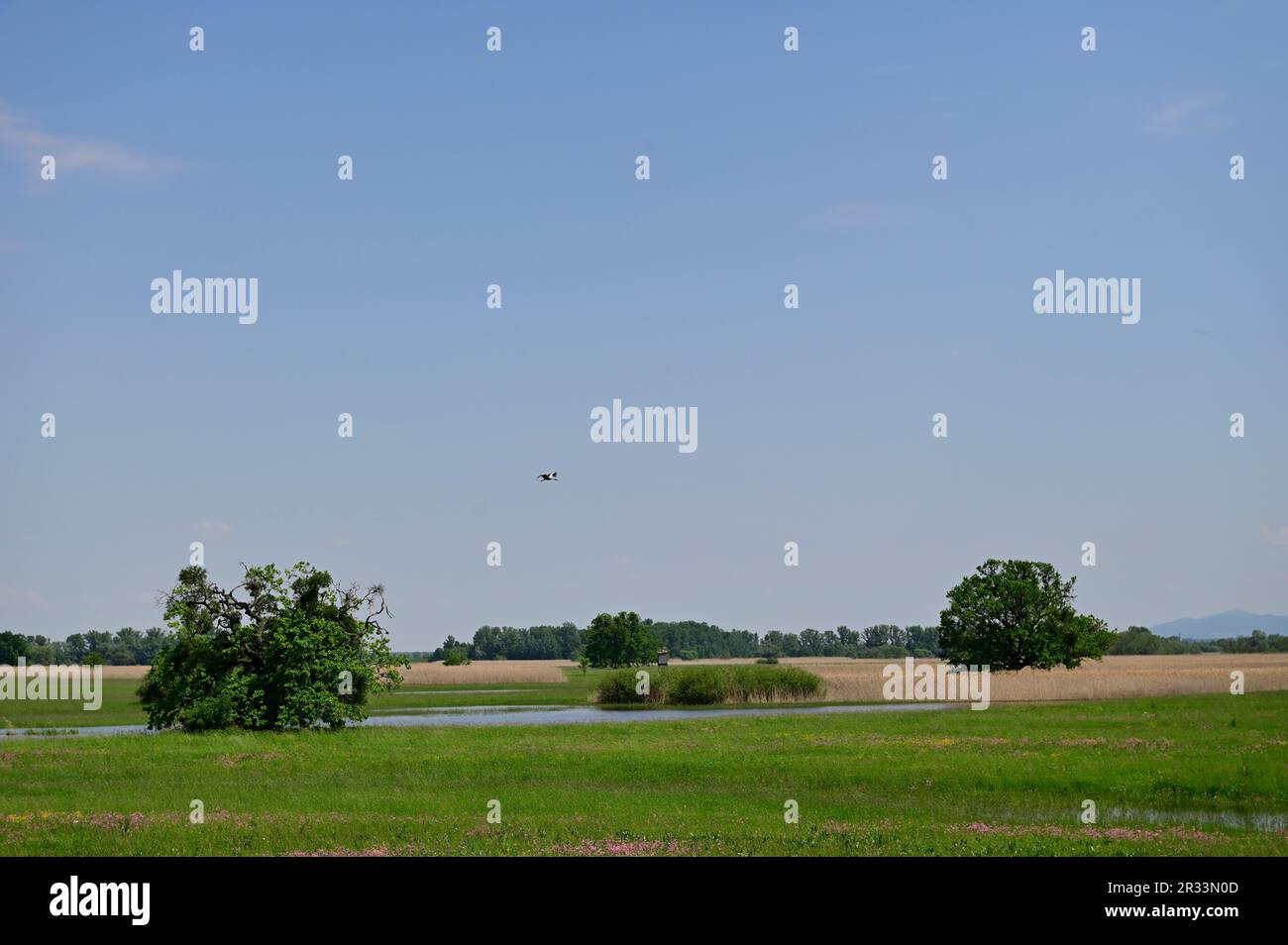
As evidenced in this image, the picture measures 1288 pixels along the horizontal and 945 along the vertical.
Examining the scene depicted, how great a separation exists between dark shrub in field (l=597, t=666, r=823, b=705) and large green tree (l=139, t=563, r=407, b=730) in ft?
119

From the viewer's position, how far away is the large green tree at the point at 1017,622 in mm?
106000

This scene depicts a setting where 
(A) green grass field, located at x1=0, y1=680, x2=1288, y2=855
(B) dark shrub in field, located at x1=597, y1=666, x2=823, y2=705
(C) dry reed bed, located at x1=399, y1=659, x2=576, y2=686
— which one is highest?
(A) green grass field, located at x1=0, y1=680, x2=1288, y2=855

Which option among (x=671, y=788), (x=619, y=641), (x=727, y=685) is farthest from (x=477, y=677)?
(x=671, y=788)

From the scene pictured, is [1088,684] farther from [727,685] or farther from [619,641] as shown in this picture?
[619,641]

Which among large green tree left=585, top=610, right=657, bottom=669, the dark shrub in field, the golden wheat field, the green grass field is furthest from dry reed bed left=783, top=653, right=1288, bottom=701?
large green tree left=585, top=610, right=657, bottom=669

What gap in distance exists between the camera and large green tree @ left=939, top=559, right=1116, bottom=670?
348 feet

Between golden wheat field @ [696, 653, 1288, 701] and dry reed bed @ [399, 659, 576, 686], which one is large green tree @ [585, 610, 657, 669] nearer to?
dry reed bed @ [399, 659, 576, 686]

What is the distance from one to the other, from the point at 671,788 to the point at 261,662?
88.0ft

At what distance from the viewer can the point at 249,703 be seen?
58.9 m

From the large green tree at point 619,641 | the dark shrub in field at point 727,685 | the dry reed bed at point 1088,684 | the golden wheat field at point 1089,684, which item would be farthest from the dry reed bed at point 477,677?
the dry reed bed at point 1088,684

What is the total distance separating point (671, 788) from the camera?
136 ft

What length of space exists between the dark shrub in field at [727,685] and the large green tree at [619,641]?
68356 millimetres

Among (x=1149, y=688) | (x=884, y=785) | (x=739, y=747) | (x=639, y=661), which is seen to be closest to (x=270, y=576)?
(x=739, y=747)

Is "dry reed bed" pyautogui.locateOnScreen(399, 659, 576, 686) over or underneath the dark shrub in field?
underneath
